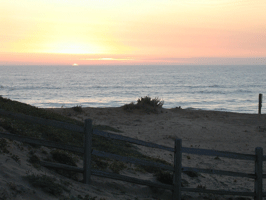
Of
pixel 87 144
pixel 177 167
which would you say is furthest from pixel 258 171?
pixel 87 144

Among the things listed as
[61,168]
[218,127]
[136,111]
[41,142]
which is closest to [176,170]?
[61,168]

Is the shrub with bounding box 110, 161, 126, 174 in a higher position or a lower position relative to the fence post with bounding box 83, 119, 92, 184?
lower

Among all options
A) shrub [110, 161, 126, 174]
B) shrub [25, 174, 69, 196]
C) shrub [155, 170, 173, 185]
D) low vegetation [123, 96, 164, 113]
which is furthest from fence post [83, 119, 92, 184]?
low vegetation [123, 96, 164, 113]

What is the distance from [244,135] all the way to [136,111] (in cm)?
836

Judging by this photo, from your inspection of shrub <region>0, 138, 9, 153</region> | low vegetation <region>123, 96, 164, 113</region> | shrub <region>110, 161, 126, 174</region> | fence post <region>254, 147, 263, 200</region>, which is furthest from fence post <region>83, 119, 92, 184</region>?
low vegetation <region>123, 96, 164, 113</region>

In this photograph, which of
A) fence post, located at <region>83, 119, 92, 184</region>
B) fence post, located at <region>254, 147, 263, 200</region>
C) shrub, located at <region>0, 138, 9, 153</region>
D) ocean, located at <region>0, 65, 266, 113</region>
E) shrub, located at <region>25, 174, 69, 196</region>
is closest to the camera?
shrub, located at <region>25, 174, 69, 196</region>

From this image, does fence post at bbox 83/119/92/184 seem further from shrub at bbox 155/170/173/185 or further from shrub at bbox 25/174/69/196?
shrub at bbox 155/170/173/185

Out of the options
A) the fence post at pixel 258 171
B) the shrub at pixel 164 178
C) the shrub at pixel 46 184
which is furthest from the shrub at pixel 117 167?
the fence post at pixel 258 171

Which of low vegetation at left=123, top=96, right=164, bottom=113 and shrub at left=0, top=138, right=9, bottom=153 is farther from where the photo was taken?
low vegetation at left=123, top=96, right=164, bottom=113

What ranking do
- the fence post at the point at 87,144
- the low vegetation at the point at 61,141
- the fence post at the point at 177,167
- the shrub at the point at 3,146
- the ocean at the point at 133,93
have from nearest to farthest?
1. the fence post at the point at 87,144
2. the fence post at the point at 177,167
3. the shrub at the point at 3,146
4. the low vegetation at the point at 61,141
5. the ocean at the point at 133,93

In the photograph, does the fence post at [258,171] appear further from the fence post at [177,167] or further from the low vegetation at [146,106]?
the low vegetation at [146,106]

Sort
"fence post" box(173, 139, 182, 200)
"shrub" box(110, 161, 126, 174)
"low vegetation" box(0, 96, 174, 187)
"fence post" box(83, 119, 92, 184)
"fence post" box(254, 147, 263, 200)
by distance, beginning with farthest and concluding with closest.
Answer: "shrub" box(110, 161, 126, 174), "low vegetation" box(0, 96, 174, 187), "fence post" box(254, 147, 263, 200), "fence post" box(173, 139, 182, 200), "fence post" box(83, 119, 92, 184)

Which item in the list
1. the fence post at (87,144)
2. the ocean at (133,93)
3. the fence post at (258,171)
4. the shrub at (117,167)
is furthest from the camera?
the ocean at (133,93)

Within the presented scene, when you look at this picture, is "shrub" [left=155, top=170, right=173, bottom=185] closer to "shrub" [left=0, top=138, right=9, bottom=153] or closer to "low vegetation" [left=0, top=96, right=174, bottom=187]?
"low vegetation" [left=0, top=96, right=174, bottom=187]
